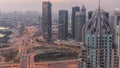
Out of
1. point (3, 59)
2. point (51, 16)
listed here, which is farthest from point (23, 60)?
point (51, 16)

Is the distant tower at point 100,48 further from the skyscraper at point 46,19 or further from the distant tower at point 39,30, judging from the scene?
the distant tower at point 39,30

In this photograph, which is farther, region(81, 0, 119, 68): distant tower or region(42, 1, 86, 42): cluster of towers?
region(42, 1, 86, 42): cluster of towers

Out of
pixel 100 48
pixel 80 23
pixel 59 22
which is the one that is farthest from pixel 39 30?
pixel 100 48

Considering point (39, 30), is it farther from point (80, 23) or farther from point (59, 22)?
point (80, 23)

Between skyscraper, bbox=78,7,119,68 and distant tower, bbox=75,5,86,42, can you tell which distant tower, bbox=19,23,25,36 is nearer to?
distant tower, bbox=75,5,86,42

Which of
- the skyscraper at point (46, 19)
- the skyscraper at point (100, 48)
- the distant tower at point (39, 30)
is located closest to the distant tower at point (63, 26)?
the skyscraper at point (46, 19)

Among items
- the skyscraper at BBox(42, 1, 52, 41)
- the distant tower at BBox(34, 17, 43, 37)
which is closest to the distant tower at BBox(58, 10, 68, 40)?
the skyscraper at BBox(42, 1, 52, 41)
